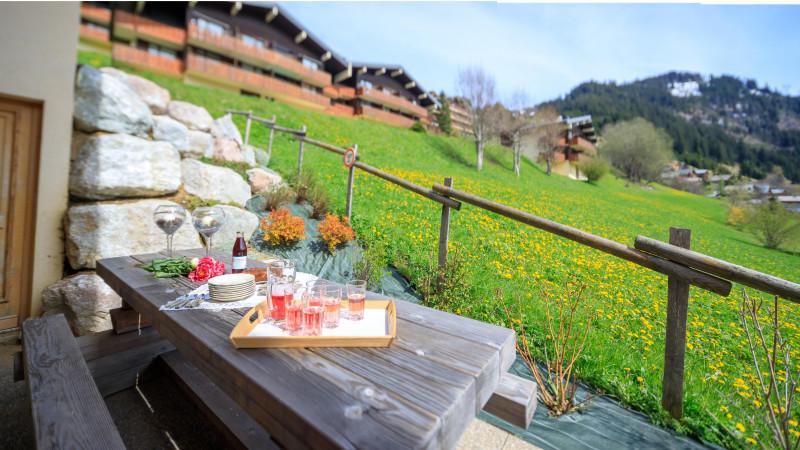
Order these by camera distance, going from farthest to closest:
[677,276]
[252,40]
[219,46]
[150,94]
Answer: [252,40], [219,46], [150,94], [677,276]

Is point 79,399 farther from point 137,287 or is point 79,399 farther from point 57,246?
point 57,246

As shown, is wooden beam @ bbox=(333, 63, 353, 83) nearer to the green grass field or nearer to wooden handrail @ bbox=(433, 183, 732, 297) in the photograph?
the green grass field

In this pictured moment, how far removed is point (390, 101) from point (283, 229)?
27779 mm

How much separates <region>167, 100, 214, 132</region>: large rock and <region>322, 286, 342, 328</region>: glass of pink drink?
6057 mm

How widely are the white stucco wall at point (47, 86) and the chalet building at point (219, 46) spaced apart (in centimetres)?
1842

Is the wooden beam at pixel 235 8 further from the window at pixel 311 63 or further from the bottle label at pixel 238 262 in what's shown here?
the bottle label at pixel 238 262

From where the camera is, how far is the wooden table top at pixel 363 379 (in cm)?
77

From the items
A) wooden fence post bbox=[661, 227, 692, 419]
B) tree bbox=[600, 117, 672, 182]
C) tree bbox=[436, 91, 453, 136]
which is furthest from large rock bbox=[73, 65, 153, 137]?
tree bbox=[600, 117, 672, 182]

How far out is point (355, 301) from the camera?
54.0 inches

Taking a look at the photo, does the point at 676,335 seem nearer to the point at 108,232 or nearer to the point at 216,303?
the point at 216,303

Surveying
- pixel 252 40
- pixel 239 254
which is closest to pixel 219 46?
pixel 252 40

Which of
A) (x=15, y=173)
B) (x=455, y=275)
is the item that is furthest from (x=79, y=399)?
(x=15, y=173)

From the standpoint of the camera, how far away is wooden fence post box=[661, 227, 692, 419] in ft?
7.04

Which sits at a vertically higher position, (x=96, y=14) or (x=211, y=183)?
(x=96, y=14)
